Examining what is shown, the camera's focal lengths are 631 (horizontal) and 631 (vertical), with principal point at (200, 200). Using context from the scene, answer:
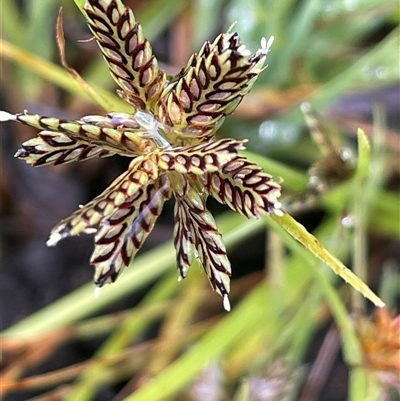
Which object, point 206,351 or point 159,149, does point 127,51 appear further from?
point 206,351

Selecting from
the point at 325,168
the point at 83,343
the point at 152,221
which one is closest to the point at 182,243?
the point at 152,221

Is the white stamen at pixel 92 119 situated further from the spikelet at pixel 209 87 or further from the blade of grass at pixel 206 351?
the blade of grass at pixel 206 351

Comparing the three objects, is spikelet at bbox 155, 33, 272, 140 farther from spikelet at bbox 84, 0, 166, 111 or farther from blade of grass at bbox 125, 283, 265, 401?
blade of grass at bbox 125, 283, 265, 401

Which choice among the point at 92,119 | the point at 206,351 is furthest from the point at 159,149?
the point at 206,351

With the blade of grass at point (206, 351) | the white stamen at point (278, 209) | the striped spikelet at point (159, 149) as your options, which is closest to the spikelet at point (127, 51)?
the striped spikelet at point (159, 149)

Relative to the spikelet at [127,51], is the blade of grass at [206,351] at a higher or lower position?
lower

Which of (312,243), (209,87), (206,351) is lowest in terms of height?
(206,351)

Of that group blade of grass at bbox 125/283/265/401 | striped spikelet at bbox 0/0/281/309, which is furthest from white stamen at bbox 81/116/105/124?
blade of grass at bbox 125/283/265/401

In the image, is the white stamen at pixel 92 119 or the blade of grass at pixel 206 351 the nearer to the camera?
the white stamen at pixel 92 119

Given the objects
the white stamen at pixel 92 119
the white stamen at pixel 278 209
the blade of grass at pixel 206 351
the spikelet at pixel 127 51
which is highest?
the spikelet at pixel 127 51

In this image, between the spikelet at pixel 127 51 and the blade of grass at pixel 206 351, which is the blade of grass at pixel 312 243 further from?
the blade of grass at pixel 206 351
